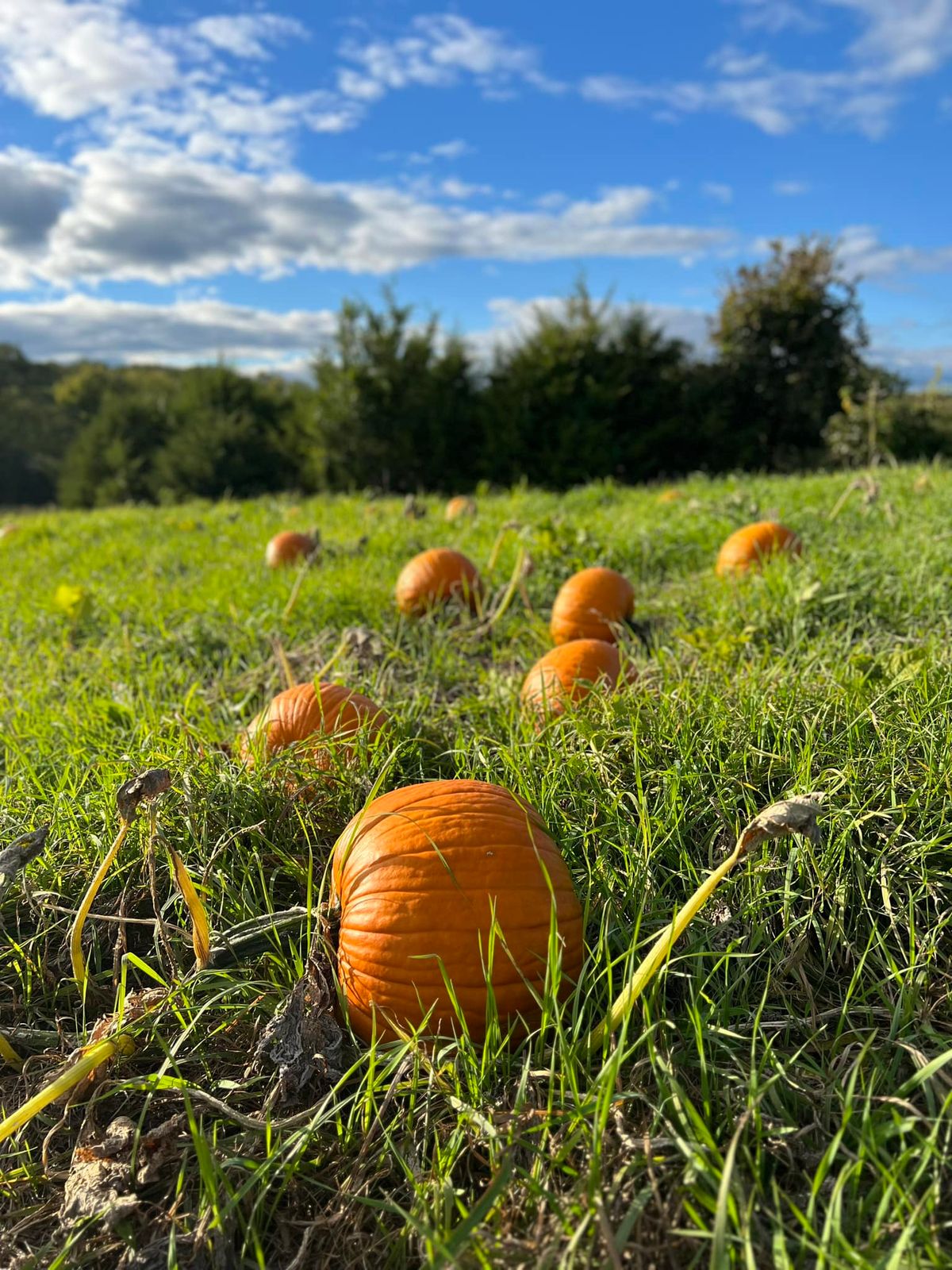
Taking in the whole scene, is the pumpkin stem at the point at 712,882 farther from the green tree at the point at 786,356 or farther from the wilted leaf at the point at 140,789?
the green tree at the point at 786,356

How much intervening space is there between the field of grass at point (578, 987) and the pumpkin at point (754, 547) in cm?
64

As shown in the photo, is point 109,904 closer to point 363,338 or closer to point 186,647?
point 186,647

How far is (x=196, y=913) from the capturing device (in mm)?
1555

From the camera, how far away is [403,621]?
392 centimetres

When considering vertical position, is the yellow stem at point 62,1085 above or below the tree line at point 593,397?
below

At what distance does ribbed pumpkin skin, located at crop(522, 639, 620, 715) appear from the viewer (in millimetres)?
2555

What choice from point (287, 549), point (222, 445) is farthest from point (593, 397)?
point (287, 549)

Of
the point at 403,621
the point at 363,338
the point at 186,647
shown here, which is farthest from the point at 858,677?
the point at 363,338

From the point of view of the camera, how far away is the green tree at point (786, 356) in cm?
2164

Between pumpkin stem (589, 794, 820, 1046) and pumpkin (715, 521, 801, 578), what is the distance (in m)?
2.83

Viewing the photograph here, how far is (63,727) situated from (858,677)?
2595mm

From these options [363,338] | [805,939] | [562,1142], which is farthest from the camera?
[363,338]

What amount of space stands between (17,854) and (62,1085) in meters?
0.44

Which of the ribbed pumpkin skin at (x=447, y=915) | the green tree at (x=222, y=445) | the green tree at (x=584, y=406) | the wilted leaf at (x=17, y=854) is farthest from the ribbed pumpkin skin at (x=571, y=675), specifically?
the green tree at (x=222, y=445)
